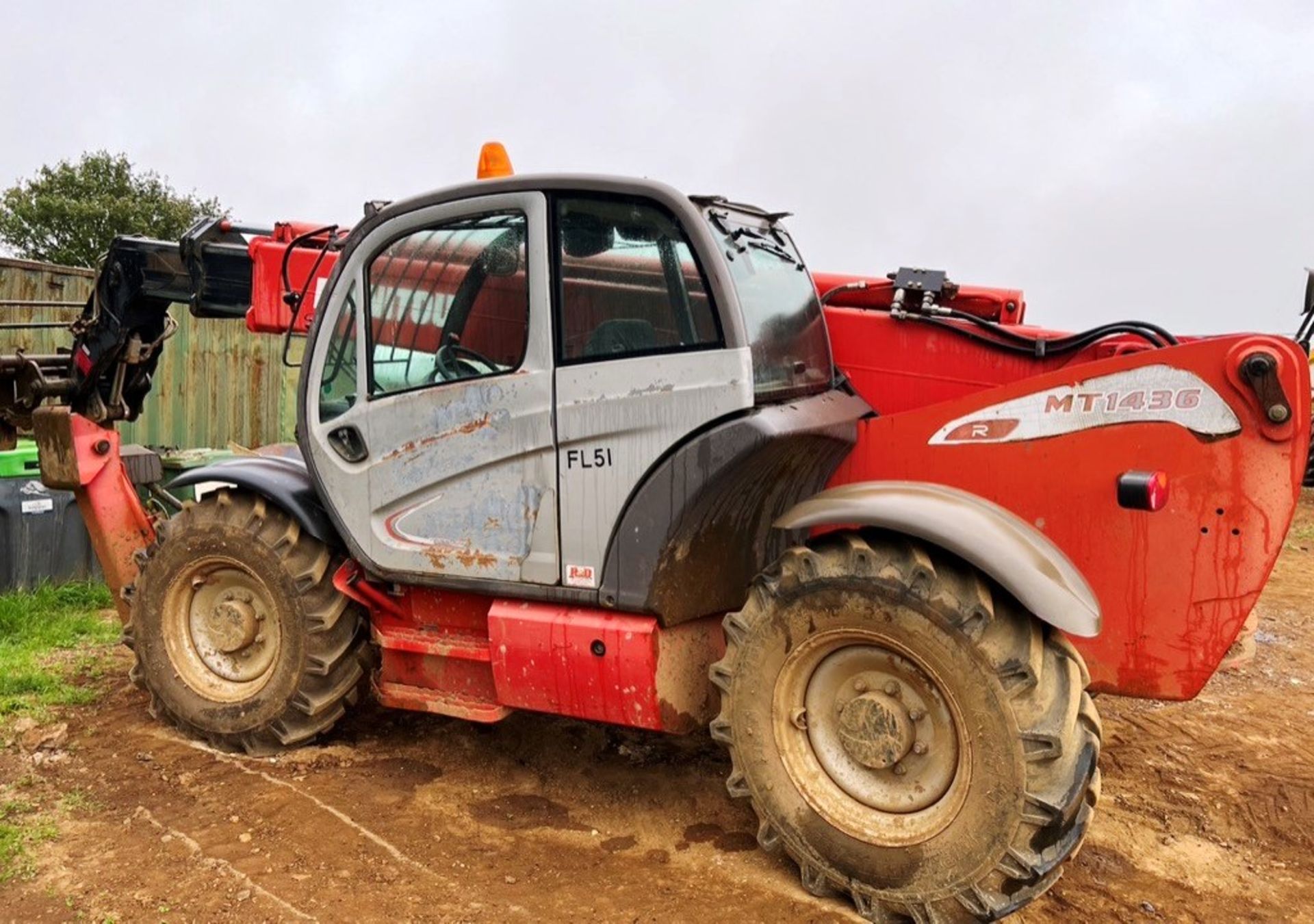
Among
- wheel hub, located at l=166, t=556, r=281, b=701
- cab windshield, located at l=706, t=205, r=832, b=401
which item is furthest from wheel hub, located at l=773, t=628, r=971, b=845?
wheel hub, located at l=166, t=556, r=281, b=701

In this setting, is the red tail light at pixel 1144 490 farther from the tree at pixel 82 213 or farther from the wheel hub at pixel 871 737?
the tree at pixel 82 213

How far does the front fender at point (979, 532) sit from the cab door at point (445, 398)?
41.6 inches

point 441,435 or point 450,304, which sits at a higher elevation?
point 450,304

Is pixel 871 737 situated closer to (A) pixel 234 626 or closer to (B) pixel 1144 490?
(B) pixel 1144 490

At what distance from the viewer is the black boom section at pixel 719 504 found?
3490 millimetres

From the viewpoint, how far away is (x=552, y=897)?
135 inches

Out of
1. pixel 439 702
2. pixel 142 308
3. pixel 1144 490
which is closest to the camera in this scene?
pixel 1144 490

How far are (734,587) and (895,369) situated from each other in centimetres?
106

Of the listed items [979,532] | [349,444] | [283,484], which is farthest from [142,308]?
[979,532]

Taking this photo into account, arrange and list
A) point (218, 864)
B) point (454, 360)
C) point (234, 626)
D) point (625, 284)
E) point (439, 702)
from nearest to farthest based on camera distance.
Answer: point (218, 864), point (625, 284), point (454, 360), point (439, 702), point (234, 626)

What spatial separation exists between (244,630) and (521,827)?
1631 mm

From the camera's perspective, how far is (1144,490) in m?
3.13

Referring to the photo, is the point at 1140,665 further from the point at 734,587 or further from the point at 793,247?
the point at 793,247

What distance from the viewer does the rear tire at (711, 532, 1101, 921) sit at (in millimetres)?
3057
